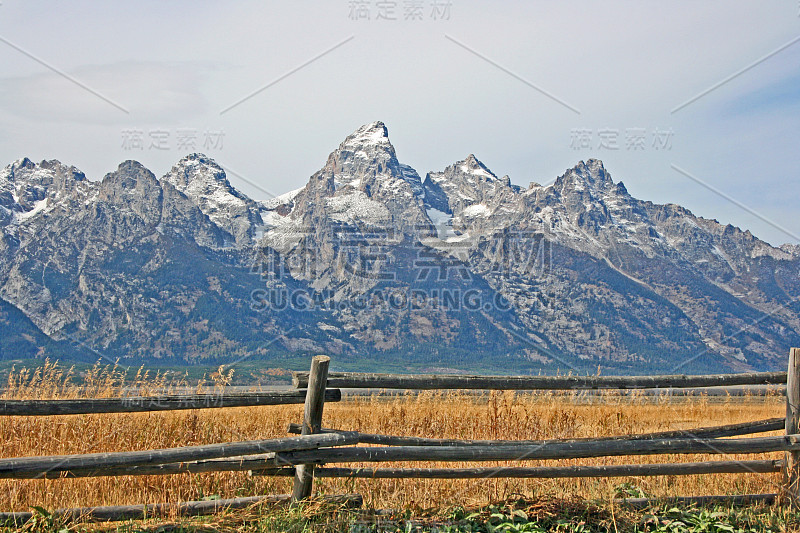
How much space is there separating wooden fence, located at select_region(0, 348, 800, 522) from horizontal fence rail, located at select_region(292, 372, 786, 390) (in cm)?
1

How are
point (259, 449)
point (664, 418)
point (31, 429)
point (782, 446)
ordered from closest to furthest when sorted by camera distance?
point (259, 449)
point (782, 446)
point (31, 429)
point (664, 418)

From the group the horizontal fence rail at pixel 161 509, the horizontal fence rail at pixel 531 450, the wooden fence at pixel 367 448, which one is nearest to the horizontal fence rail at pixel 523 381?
the wooden fence at pixel 367 448

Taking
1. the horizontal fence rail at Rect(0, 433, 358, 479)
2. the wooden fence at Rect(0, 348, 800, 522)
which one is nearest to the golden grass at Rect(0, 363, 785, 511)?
the wooden fence at Rect(0, 348, 800, 522)

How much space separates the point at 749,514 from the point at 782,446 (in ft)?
3.11

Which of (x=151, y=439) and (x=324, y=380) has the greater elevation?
(x=324, y=380)

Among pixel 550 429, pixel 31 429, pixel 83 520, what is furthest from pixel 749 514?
pixel 31 429

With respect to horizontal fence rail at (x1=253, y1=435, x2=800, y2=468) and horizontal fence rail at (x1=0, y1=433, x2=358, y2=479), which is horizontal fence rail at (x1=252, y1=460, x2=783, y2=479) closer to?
horizontal fence rail at (x1=253, y1=435, x2=800, y2=468)

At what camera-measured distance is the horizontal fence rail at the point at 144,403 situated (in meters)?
5.73

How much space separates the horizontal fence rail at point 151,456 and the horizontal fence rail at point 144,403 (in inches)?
15.4

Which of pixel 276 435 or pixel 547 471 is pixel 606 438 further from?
pixel 276 435

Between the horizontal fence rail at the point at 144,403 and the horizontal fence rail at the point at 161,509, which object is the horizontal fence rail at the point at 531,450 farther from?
the horizontal fence rail at the point at 144,403

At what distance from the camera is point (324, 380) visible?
248 inches

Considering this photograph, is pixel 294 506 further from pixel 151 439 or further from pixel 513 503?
pixel 151 439

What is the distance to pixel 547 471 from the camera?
691cm
